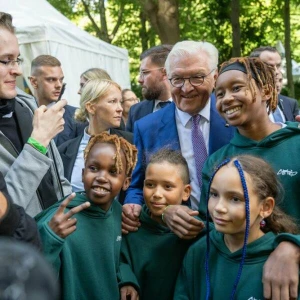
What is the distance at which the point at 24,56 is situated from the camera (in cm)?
1184

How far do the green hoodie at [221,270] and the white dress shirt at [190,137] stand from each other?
2.24 ft

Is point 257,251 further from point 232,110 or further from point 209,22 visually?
point 209,22

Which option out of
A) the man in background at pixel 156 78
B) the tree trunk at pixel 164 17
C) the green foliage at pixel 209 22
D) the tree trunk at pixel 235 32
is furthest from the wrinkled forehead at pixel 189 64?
the green foliage at pixel 209 22

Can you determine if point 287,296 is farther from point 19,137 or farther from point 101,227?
point 19,137

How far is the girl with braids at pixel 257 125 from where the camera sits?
3146mm

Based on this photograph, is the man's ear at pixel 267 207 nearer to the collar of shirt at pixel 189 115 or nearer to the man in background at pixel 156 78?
the collar of shirt at pixel 189 115

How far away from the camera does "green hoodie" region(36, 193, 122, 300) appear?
10.5ft

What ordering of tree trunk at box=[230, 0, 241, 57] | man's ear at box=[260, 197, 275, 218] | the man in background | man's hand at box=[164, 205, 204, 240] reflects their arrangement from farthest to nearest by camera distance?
tree trunk at box=[230, 0, 241, 57] → the man in background → man's hand at box=[164, 205, 204, 240] → man's ear at box=[260, 197, 275, 218]

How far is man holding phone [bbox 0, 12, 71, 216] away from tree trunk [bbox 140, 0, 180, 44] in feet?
47.0

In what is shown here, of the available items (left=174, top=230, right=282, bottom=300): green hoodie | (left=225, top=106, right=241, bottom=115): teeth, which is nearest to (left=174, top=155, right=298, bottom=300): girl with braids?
(left=174, top=230, right=282, bottom=300): green hoodie

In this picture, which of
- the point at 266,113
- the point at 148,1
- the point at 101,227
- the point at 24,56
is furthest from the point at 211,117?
the point at 148,1

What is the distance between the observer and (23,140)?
344 centimetres

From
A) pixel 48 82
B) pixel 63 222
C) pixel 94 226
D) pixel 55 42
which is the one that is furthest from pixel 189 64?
pixel 55 42

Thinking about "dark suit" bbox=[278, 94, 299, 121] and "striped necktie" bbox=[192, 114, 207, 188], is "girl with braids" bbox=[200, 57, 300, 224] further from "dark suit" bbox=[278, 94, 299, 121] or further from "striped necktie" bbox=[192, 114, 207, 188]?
"dark suit" bbox=[278, 94, 299, 121]
